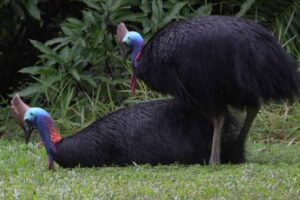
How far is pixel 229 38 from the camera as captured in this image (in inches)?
235

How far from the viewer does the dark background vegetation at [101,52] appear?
852 cm

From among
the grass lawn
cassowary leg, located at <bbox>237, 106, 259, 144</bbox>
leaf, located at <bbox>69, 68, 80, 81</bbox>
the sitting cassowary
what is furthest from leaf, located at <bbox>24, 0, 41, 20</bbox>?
cassowary leg, located at <bbox>237, 106, 259, 144</bbox>

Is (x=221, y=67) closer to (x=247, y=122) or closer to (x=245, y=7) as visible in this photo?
(x=247, y=122)

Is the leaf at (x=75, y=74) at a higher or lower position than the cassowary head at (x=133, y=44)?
lower

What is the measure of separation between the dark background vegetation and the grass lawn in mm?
1926

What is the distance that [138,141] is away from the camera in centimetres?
622

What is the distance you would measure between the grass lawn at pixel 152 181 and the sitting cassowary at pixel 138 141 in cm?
14

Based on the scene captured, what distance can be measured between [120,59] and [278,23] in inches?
64.1

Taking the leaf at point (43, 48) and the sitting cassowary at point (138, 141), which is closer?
the sitting cassowary at point (138, 141)

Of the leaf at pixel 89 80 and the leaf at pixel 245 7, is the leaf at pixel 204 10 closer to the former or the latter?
the leaf at pixel 245 7

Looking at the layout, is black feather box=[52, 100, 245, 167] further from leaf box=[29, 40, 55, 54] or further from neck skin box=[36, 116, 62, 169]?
leaf box=[29, 40, 55, 54]

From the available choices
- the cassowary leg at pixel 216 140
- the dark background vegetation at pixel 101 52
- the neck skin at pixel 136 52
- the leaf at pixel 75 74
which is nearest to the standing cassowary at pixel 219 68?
the cassowary leg at pixel 216 140

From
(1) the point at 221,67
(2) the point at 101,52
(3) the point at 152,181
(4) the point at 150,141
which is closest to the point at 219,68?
(1) the point at 221,67

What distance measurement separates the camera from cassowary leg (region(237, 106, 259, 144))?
20.3 ft
